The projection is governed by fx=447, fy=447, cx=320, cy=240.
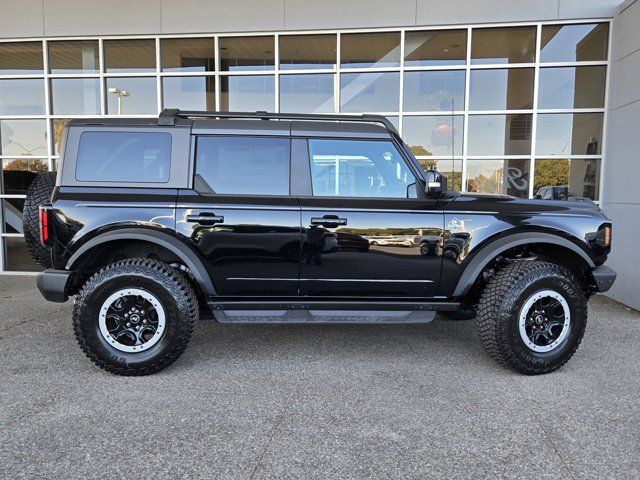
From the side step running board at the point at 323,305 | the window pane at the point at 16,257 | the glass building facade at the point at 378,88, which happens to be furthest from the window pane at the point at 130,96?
the side step running board at the point at 323,305

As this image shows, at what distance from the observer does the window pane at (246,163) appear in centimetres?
366

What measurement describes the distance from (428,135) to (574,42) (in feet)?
8.52

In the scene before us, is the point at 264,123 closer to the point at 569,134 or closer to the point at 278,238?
the point at 278,238

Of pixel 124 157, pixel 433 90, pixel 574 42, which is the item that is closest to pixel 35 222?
pixel 124 157

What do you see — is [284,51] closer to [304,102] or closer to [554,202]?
[304,102]

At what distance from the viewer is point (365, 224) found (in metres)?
3.58

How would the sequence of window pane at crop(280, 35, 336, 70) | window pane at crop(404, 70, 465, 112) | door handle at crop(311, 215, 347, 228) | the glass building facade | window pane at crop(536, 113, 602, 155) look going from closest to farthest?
door handle at crop(311, 215, 347, 228) < window pane at crop(536, 113, 602, 155) < the glass building facade < window pane at crop(404, 70, 465, 112) < window pane at crop(280, 35, 336, 70)

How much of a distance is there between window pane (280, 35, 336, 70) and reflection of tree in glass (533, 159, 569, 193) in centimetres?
385

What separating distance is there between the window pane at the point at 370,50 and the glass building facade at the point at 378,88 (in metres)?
0.02

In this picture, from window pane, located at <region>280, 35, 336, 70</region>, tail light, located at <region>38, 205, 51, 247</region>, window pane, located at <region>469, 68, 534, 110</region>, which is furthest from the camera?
window pane, located at <region>280, 35, 336, 70</region>

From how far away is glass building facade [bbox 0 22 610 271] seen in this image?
712 centimetres

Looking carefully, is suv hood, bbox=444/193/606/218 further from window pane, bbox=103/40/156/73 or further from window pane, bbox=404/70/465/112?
window pane, bbox=103/40/156/73

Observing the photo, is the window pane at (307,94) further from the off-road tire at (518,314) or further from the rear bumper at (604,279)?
the rear bumper at (604,279)

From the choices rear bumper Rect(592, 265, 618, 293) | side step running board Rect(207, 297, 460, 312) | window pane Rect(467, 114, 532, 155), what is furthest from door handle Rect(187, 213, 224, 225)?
window pane Rect(467, 114, 532, 155)
